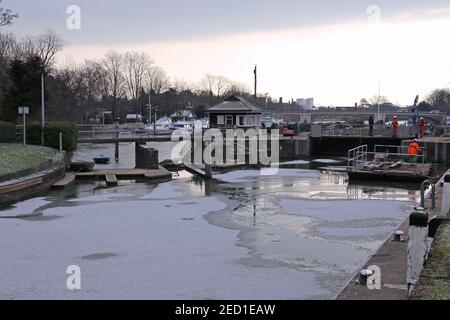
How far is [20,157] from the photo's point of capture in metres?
27.7

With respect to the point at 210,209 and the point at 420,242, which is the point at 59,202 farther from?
the point at 420,242

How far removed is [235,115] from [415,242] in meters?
53.4

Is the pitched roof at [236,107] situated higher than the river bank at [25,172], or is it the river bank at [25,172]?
the pitched roof at [236,107]

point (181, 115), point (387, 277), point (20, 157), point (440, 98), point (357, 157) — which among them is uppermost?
point (440, 98)

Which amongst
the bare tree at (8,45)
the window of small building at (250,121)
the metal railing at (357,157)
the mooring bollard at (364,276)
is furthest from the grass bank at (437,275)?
the bare tree at (8,45)

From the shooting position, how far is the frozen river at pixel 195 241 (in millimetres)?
9945

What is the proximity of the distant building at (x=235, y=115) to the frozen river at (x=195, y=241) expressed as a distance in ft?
118

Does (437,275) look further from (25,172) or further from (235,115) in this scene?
(235,115)

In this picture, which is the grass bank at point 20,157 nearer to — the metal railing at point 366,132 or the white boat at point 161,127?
the metal railing at point 366,132

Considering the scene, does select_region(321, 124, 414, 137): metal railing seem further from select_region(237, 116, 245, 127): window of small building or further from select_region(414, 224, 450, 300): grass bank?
select_region(414, 224, 450, 300): grass bank

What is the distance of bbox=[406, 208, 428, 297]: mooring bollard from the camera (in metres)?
7.55

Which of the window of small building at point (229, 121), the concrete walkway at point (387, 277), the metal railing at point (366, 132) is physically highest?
the window of small building at point (229, 121)

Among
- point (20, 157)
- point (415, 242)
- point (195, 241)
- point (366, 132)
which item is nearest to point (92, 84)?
point (366, 132)
